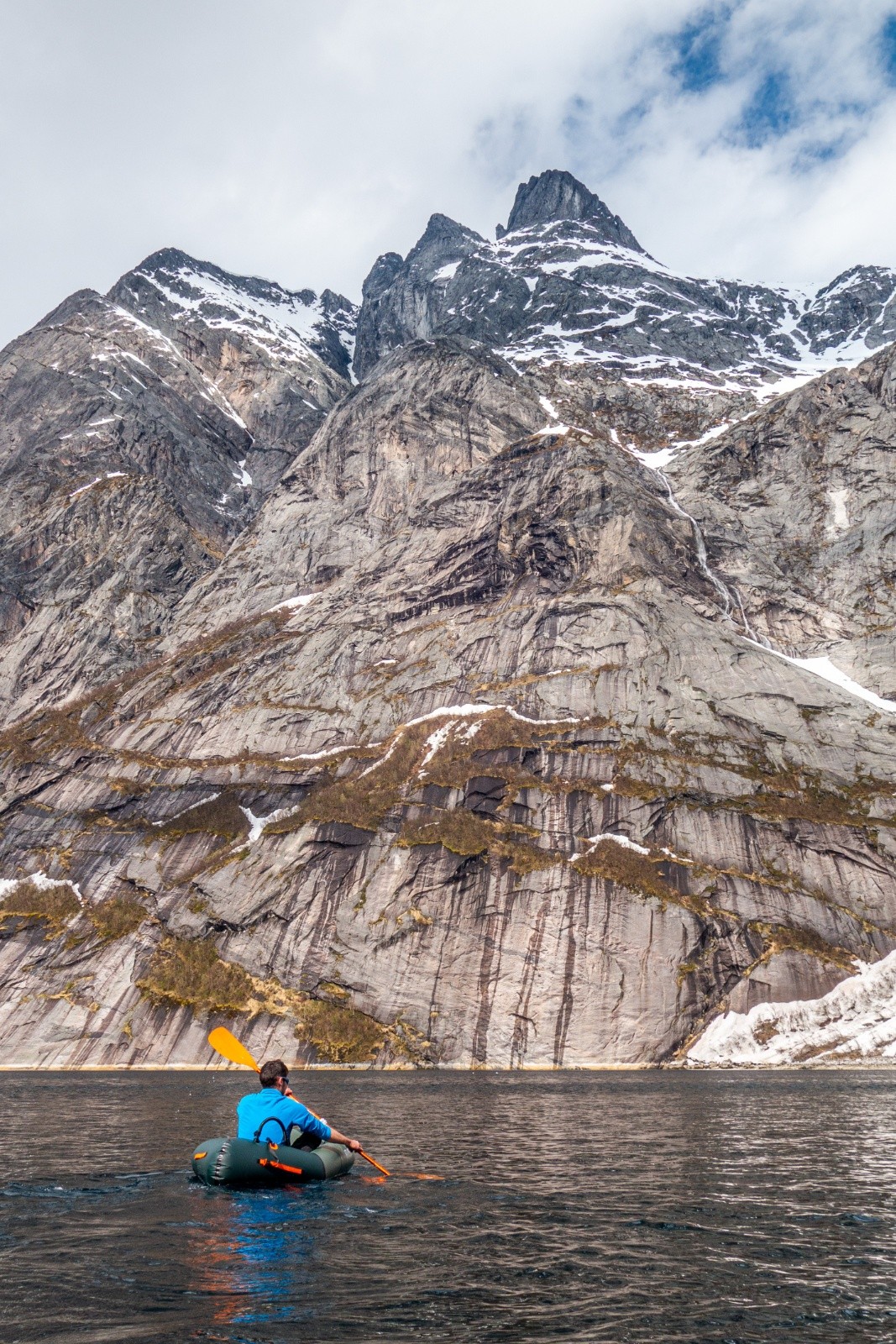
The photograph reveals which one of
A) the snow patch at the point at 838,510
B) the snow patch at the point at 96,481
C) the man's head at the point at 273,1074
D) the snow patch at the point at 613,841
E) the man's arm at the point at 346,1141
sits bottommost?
the man's arm at the point at 346,1141

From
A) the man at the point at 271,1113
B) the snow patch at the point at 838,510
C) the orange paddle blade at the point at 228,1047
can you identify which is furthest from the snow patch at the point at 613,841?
the snow patch at the point at 838,510

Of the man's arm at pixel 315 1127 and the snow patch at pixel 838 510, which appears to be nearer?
the man's arm at pixel 315 1127

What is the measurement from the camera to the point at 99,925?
89.4 m

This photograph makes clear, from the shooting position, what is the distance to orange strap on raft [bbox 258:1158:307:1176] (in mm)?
20359

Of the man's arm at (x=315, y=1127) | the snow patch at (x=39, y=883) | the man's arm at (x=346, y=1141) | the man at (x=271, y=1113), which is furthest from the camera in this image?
the snow patch at (x=39, y=883)

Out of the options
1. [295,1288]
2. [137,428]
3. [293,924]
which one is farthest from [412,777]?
[137,428]

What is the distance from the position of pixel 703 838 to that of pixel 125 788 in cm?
6109

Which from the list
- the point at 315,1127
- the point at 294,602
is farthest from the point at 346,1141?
the point at 294,602

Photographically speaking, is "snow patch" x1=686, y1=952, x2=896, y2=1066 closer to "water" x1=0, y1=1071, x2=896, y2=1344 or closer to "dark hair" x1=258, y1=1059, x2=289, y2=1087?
"water" x1=0, y1=1071, x2=896, y2=1344

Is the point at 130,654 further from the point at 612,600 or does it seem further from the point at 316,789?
the point at 612,600

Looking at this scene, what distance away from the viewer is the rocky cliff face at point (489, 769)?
77.8 m

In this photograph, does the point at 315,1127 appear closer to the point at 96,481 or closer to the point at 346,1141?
the point at 346,1141

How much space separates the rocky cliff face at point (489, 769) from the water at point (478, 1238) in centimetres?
4505

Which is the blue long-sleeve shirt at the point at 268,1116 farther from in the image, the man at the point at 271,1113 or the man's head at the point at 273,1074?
the man's head at the point at 273,1074
